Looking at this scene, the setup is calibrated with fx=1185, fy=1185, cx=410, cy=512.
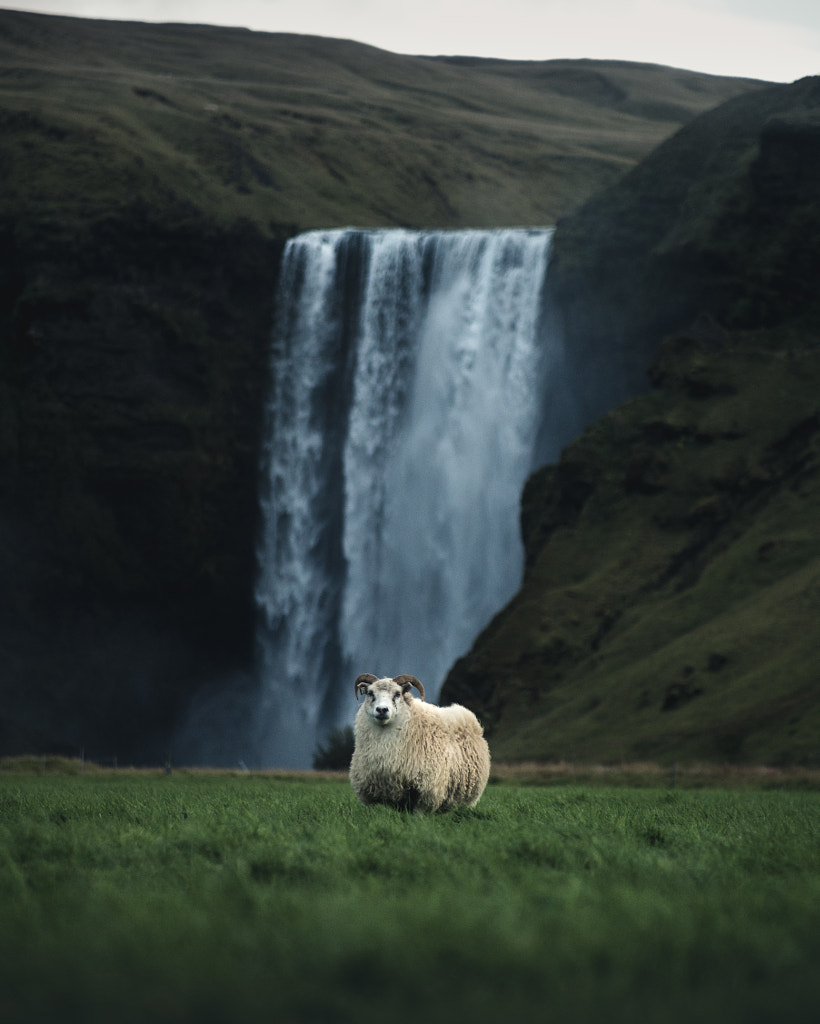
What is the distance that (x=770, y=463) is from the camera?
192 ft

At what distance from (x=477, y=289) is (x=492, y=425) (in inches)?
343

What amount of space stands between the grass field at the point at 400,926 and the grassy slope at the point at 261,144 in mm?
78581

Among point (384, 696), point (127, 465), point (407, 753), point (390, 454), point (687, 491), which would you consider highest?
point (384, 696)

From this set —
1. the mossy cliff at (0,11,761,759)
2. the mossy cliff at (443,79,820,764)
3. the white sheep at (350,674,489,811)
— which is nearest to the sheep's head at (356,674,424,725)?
the white sheep at (350,674,489,811)

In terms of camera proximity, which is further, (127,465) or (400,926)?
(127,465)

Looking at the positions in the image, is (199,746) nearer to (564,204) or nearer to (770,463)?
(770,463)

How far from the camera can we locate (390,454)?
78.1 metres

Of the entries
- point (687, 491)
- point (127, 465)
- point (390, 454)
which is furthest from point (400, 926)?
point (127, 465)

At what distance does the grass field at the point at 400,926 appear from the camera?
515 cm

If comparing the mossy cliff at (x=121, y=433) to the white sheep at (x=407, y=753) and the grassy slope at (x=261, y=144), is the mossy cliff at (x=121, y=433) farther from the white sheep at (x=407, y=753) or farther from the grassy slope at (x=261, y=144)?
the white sheep at (x=407, y=753)

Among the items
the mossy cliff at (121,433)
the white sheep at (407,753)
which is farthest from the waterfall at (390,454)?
the white sheep at (407,753)

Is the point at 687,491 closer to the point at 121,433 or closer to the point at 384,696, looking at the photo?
the point at 121,433

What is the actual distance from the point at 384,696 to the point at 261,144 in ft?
334

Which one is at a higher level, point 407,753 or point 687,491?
point 407,753
